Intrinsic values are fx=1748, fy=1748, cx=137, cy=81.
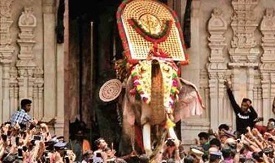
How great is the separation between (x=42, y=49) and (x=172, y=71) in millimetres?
3160

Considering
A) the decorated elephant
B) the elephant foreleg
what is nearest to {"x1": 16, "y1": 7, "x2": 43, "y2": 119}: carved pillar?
the decorated elephant

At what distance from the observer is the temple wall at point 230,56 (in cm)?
3169

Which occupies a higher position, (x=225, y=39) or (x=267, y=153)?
(x=225, y=39)

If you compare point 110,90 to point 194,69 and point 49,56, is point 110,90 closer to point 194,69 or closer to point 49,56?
point 49,56

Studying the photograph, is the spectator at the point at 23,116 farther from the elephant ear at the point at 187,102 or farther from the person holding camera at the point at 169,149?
the elephant ear at the point at 187,102

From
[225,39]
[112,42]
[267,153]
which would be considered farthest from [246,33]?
[267,153]

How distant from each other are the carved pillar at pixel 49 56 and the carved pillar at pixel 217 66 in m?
2.84

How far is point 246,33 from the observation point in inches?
1257

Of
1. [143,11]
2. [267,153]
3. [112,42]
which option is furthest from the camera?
[112,42]

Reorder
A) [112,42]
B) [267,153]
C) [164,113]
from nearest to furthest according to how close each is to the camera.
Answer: [267,153] → [164,113] → [112,42]

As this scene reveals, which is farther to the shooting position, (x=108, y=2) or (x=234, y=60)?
(x=108, y=2)

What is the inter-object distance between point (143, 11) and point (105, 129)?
8.15ft

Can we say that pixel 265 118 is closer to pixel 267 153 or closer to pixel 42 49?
pixel 42 49

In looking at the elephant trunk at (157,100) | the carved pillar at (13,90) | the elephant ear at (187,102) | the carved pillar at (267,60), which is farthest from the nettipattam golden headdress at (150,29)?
the carved pillar at (13,90)
